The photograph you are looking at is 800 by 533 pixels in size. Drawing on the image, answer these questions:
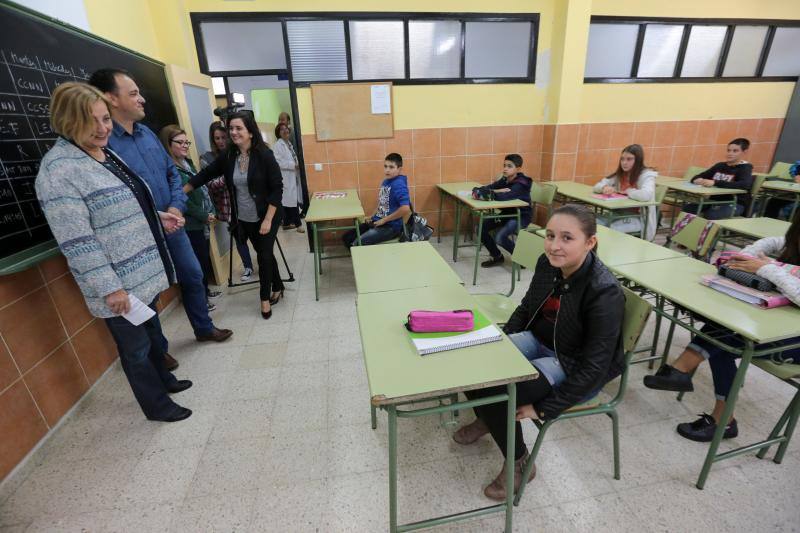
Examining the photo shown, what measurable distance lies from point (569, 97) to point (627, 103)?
3.28 feet

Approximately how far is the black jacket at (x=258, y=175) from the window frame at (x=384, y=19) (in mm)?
1847

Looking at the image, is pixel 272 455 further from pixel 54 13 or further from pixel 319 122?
pixel 319 122

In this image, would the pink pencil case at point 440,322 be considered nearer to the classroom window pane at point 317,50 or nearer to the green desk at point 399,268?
the green desk at point 399,268

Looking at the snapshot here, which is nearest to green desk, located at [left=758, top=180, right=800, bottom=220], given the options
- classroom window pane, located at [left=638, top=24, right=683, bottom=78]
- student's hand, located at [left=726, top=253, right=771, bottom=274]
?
classroom window pane, located at [left=638, top=24, right=683, bottom=78]

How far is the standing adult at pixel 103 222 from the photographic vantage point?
1.40 meters

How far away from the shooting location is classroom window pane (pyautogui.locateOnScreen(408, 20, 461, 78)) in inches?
165

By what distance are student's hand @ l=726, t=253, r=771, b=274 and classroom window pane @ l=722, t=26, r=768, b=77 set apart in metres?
4.99

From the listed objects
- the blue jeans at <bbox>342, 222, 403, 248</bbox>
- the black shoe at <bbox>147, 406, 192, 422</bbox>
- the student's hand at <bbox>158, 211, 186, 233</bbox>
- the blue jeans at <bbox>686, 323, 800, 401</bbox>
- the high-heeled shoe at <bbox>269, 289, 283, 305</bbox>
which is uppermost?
the student's hand at <bbox>158, 211, 186, 233</bbox>

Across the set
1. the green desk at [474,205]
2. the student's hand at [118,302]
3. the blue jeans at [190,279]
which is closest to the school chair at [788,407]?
the green desk at [474,205]

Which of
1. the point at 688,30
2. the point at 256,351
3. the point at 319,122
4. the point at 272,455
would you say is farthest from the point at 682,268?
the point at 688,30

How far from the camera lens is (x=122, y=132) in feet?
6.56

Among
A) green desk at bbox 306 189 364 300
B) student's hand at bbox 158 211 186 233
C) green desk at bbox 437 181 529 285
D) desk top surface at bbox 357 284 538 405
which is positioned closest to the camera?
desk top surface at bbox 357 284 538 405

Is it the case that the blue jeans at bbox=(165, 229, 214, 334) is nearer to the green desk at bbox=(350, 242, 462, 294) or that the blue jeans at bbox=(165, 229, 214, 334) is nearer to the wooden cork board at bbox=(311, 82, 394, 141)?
the green desk at bbox=(350, 242, 462, 294)

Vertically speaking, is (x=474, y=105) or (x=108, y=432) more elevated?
(x=474, y=105)
